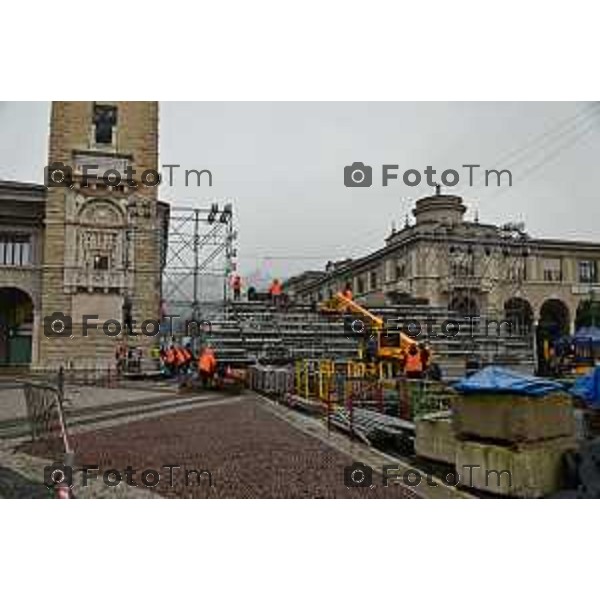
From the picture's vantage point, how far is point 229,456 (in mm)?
7852

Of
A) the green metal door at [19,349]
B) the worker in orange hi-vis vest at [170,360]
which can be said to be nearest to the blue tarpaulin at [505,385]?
the worker in orange hi-vis vest at [170,360]

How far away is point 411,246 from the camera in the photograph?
148ft

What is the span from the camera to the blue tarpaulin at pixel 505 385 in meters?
6.21

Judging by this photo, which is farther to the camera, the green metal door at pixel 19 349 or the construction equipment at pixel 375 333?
the green metal door at pixel 19 349

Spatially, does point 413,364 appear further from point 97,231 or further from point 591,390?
point 97,231

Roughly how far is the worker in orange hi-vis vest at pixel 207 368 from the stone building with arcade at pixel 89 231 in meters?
10.5

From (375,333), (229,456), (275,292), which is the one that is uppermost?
(275,292)

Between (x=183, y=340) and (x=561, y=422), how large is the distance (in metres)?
20.9

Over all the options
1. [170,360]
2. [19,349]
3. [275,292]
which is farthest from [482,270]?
[19,349]

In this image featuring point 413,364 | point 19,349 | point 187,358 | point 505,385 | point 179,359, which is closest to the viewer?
point 505,385

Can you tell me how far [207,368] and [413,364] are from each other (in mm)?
6828

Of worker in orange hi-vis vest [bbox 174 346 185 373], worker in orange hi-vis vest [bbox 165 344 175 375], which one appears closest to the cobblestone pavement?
worker in orange hi-vis vest [bbox 174 346 185 373]

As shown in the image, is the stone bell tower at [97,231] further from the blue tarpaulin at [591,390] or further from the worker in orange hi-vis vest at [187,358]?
the blue tarpaulin at [591,390]
